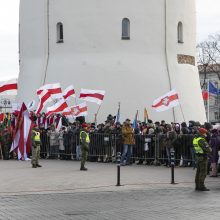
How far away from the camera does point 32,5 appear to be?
38219 mm

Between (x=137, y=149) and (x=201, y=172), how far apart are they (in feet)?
27.1

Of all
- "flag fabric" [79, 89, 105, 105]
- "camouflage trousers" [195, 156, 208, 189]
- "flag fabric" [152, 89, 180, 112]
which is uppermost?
"flag fabric" [79, 89, 105, 105]

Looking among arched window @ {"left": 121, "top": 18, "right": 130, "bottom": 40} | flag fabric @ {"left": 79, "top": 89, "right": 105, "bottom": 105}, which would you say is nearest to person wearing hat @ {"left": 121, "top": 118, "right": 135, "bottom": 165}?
flag fabric @ {"left": 79, "top": 89, "right": 105, "bottom": 105}

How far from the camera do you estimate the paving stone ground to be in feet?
39.2

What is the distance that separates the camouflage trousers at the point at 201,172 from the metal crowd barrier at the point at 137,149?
564 centimetres

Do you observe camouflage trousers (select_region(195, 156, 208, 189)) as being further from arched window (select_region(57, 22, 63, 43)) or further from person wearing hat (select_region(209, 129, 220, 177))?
arched window (select_region(57, 22, 63, 43))

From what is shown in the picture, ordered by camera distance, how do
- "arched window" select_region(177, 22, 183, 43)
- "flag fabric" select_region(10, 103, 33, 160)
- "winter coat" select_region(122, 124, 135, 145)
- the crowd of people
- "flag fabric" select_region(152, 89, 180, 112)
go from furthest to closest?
"arched window" select_region(177, 22, 183, 43)
"flag fabric" select_region(152, 89, 180, 112)
"flag fabric" select_region(10, 103, 33, 160)
"winter coat" select_region(122, 124, 135, 145)
the crowd of people

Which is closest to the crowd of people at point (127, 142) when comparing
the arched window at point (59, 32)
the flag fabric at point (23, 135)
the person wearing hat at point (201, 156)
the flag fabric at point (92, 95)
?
the flag fabric at point (23, 135)

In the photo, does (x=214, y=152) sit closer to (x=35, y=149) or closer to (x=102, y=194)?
(x=102, y=194)

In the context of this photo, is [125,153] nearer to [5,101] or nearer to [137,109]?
[137,109]

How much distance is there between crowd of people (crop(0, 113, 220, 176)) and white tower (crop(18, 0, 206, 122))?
762 cm

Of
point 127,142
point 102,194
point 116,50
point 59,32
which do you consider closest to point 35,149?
point 127,142

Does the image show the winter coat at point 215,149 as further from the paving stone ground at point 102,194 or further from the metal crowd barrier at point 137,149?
the metal crowd barrier at point 137,149

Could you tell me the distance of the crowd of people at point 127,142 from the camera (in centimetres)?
2247
